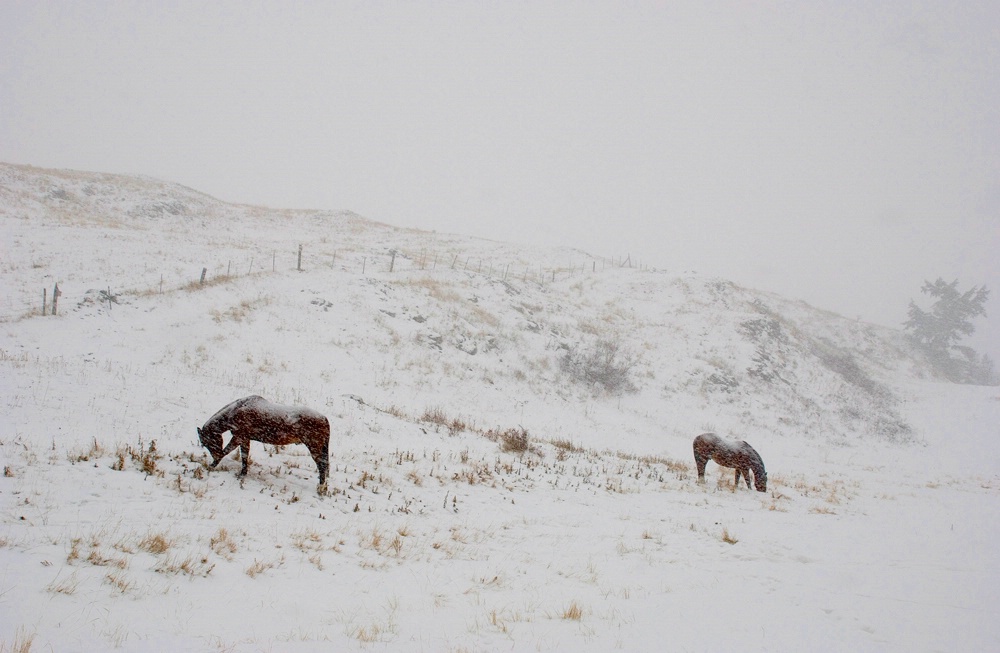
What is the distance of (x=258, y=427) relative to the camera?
733cm

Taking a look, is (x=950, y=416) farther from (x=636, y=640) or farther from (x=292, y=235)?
(x=292, y=235)

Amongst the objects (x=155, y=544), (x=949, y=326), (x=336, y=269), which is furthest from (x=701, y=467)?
(x=949, y=326)

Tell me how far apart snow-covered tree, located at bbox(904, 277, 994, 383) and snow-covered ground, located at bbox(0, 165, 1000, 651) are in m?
41.1

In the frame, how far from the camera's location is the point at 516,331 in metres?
29.1

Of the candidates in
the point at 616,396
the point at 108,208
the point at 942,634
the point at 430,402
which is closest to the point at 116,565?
the point at 942,634

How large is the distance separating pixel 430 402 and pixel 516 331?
11.1 m

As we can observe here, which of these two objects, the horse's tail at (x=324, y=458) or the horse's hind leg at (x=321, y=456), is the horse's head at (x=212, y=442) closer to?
the horse's hind leg at (x=321, y=456)

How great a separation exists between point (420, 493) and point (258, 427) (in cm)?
319

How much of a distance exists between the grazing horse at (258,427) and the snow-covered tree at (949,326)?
8359cm

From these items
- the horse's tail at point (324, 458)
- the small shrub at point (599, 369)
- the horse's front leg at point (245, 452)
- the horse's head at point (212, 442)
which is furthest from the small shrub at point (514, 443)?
the small shrub at point (599, 369)

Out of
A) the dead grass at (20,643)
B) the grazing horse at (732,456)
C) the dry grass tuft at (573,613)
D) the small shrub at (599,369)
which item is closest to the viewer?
the dead grass at (20,643)

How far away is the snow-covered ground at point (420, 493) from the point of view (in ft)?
13.9

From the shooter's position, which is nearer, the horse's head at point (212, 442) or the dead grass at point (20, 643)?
the dead grass at point (20, 643)

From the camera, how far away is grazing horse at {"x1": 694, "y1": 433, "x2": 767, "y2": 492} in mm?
12102
